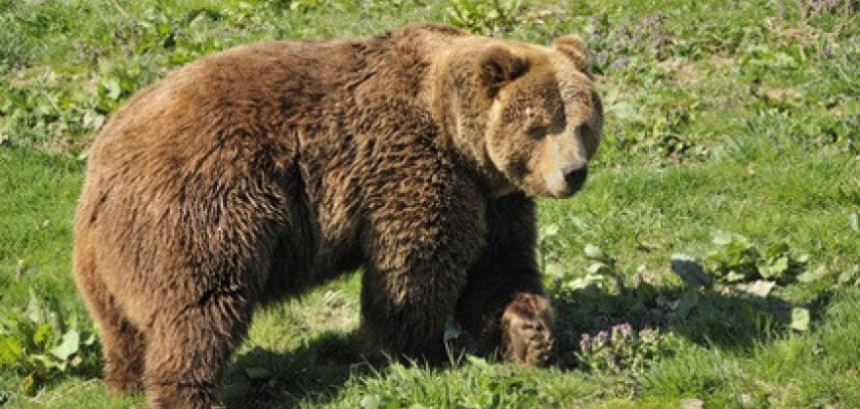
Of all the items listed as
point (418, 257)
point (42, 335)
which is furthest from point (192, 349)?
point (42, 335)

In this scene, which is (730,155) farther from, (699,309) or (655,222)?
(699,309)

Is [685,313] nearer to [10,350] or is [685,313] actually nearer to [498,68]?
[498,68]

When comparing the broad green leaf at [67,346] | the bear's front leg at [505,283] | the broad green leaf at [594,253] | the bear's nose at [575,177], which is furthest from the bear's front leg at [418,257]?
the broad green leaf at [67,346]

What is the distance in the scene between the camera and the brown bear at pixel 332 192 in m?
6.36

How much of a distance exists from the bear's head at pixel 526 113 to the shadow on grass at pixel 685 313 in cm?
97

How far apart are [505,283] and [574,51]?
1274 mm

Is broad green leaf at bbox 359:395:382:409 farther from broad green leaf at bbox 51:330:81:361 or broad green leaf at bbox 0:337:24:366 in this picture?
broad green leaf at bbox 0:337:24:366

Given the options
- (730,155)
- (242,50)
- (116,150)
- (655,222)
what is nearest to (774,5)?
(730,155)

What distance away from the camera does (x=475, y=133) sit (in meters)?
6.60

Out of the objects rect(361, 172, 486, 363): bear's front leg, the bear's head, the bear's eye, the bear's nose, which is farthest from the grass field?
the bear's eye

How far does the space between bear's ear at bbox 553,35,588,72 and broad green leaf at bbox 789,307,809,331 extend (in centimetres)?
163

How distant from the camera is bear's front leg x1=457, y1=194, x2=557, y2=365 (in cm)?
685

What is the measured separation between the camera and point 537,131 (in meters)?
6.41

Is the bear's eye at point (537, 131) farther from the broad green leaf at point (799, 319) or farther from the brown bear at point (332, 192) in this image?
the broad green leaf at point (799, 319)
